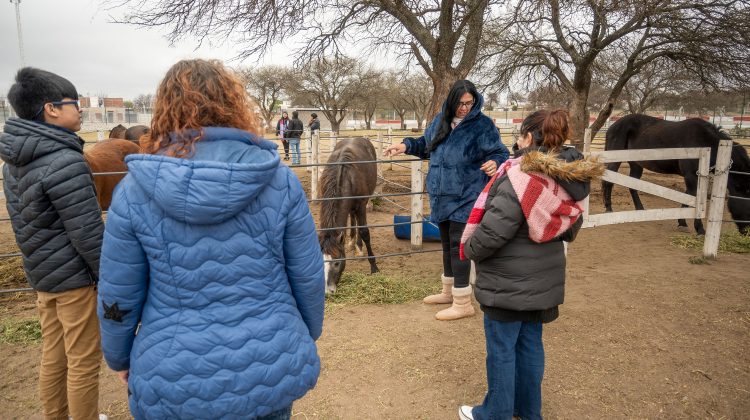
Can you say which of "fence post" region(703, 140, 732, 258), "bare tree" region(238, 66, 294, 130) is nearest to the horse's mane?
"fence post" region(703, 140, 732, 258)

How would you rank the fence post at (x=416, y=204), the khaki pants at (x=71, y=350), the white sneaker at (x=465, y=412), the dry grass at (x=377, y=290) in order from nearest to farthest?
the khaki pants at (x=71, y=350) < the white sneaker at (x=465, y=412) < the dry grass at (x=377, y=290) < the fence post at (x=416, y=204)

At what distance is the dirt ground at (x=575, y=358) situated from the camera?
104 inches

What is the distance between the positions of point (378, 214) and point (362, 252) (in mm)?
2221

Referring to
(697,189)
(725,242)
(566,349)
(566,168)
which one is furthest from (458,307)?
(725,242)

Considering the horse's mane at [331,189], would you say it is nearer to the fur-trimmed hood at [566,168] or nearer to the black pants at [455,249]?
the black pants at [455,249]

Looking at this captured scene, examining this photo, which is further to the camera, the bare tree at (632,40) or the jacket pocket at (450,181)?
the bare tree at (632,40)

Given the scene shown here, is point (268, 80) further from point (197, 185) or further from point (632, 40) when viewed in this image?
point (197, 185)

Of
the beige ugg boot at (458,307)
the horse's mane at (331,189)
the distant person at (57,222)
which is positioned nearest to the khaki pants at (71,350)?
the distant person at (57,222)

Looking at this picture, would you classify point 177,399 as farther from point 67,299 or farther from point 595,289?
point 595,289

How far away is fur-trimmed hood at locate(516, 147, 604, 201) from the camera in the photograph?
1.93 meters

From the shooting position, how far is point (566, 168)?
75.4 inches

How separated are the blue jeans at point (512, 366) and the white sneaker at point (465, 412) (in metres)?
0.19

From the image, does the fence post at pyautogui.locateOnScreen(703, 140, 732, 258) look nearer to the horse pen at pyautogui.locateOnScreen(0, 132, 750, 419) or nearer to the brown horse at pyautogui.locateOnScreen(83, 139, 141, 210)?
the horse pen at pyautogui.locateOnScreen(0, 132, 750, 419)

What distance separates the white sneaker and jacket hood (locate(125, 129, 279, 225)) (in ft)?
6.06
